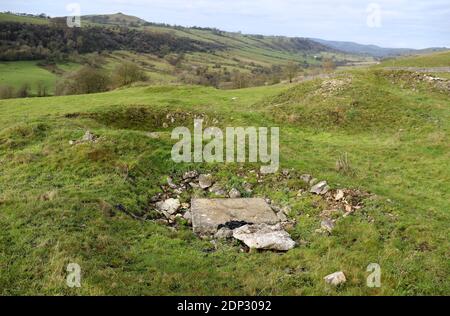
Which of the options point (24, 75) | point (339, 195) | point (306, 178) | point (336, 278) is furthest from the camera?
point (24, 75)

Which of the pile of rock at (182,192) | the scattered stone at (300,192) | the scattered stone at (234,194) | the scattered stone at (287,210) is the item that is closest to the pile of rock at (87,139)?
the pile of rock at (182,192)

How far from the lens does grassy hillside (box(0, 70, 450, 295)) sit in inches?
338

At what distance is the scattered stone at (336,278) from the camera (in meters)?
8.62

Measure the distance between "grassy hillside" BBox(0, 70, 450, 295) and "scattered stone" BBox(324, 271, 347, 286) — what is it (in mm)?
178

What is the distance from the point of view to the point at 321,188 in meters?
13.4

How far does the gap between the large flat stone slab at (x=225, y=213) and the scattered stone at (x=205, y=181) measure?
1.45 m

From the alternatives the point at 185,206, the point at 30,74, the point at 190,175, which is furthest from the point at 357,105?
the point at 30,74

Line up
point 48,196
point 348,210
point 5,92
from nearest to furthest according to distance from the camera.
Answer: point 48,196 → point 348,210 → point 5,92

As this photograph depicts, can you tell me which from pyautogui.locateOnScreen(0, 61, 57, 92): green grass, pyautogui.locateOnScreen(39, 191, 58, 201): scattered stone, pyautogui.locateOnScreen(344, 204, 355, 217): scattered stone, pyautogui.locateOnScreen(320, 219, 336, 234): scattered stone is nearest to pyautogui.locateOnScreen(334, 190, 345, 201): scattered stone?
pyautogui.locateOnScreen(344, 204, 355, 217): scattered stone

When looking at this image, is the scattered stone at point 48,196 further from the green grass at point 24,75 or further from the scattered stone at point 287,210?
the green grass at point 24,75

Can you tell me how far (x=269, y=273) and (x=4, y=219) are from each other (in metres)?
6.86

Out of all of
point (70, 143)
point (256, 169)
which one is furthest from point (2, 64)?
point (256, 169)

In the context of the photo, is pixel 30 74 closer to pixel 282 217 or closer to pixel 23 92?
pixel 23 92

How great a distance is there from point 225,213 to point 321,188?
3.45 metres
